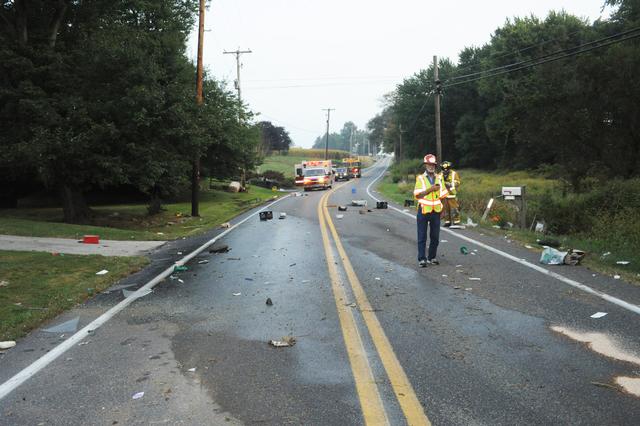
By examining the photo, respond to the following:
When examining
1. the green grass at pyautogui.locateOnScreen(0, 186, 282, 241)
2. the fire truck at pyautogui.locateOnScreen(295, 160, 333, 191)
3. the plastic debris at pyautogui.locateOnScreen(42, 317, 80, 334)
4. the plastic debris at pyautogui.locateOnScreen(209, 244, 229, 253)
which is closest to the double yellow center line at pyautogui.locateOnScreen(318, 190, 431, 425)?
the plastic debris at pyautogui.locateOnScreen(42, 317, 80, 334)

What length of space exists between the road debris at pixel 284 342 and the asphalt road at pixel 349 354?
9 centimetres

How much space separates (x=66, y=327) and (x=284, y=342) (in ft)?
9.43

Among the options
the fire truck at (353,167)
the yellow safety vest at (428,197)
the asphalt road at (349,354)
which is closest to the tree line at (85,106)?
the asphalt road at (349,354)

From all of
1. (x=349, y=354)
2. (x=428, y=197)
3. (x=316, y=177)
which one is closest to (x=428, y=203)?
(x=428, y=197)

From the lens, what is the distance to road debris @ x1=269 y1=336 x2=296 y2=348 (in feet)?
17.5

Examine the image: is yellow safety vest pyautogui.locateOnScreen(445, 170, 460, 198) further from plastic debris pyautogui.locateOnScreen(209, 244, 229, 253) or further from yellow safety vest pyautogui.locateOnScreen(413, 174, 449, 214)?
plastic debris pyautogui.locateOnScreen(209, 244, 229, 253)

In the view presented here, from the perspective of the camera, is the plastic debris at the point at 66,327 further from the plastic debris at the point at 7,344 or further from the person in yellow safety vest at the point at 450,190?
the person in yellow safety vest at the point at 450,190

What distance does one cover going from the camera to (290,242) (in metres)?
13.9

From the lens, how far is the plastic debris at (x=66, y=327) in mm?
6293

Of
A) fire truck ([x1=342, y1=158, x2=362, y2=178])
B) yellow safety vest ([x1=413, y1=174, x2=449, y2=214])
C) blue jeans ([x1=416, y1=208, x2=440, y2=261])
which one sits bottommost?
blue jeans ([x1=416, y1=208, x2=440, y2=261])

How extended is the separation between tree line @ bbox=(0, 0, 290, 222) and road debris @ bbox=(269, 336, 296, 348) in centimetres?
1523

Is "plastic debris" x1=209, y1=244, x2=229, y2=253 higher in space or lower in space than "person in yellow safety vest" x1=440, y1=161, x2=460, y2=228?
lower

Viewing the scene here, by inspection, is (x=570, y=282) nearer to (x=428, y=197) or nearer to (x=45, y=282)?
(x=428, y=197)

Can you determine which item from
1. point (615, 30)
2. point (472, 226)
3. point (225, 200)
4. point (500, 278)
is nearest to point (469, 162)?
point (615, 30)
